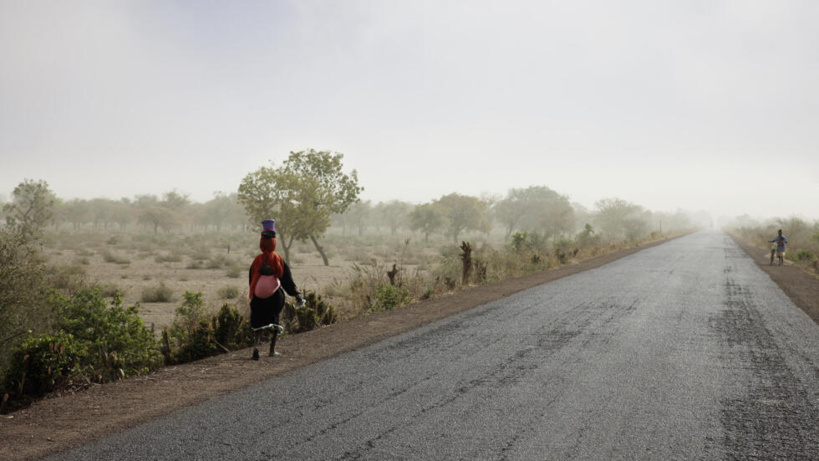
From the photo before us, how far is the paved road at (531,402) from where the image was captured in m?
3.73

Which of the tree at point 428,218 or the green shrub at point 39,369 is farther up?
the tree at point 428,218

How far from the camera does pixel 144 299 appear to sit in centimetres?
1756

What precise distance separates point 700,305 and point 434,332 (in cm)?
690

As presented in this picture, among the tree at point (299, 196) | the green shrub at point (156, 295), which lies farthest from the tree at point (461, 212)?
the green shrub at point (156, 295)

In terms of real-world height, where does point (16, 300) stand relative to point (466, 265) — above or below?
above

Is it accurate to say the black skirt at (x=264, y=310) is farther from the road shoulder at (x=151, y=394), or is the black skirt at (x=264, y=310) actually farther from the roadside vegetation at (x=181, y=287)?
the roadside vegetation at (x=181, y=287)

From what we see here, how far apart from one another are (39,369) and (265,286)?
2.57 metres

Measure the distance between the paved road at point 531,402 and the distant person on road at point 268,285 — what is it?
0.98 meters

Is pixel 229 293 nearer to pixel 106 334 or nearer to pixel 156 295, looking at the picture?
pixel 156 295

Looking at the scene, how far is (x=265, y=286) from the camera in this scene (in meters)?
6.30

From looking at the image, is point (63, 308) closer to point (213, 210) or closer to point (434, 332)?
point (434, 332)

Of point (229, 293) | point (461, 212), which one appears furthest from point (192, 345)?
point (461, 212)

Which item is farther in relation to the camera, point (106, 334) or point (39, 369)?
point (106, 334)

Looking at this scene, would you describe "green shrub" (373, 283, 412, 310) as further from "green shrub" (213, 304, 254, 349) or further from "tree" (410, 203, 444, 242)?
"tree" (410, 203, 444, 242)
